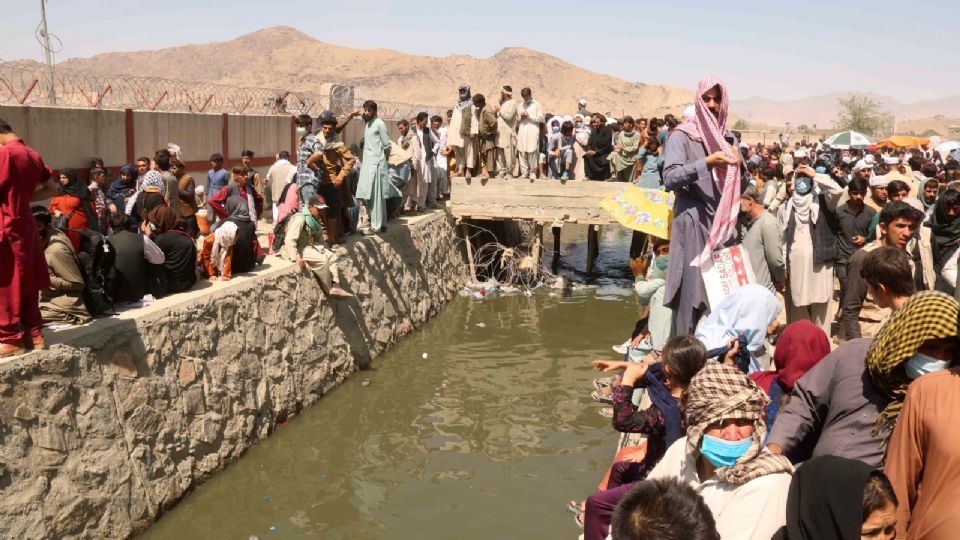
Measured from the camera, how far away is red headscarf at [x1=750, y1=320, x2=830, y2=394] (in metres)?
4.00

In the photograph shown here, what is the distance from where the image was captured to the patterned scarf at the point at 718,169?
4984 mm

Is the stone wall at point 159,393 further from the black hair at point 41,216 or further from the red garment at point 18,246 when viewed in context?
the black hair at point 41,216

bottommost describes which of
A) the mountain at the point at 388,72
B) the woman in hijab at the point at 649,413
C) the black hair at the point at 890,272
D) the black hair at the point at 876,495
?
the woman in hijab at the point at 649,413

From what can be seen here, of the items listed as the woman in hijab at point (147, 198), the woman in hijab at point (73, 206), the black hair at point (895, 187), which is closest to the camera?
the woman in hijab at point (73, 206)

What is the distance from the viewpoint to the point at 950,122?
73.4 m

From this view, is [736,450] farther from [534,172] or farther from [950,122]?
[950,122]

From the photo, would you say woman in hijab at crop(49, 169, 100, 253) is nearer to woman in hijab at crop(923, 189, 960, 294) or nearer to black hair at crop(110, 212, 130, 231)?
black hair at crop(110, 212, 130, 231)

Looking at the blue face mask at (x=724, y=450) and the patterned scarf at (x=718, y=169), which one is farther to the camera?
the patterned scarf at (x=718, y=169)

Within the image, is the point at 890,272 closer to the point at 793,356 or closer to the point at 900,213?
the point at 793,356

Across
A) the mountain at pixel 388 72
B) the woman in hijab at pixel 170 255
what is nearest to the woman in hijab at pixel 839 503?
the woman in hijab at pixel 170 255

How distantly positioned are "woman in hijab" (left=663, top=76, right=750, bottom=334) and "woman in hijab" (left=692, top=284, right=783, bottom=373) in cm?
51

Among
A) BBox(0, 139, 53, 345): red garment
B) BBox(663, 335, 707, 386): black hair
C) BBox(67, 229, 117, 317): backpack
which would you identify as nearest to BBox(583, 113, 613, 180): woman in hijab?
BBox(67, 229, 117, 317): backpack

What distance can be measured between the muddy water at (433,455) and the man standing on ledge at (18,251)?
1891 mm

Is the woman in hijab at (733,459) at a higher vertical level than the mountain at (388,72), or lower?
lower
